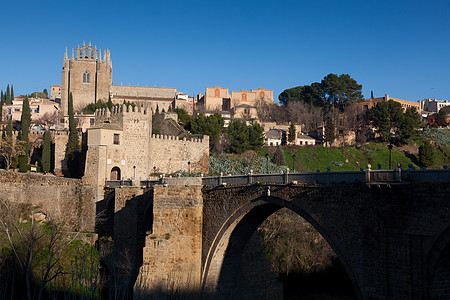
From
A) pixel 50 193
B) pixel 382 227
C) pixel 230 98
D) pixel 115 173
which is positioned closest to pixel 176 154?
pixel 115 173

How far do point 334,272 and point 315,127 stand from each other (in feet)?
143

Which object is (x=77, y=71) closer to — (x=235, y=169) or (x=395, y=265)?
(x=235, y=169)

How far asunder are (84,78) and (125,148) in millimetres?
42883

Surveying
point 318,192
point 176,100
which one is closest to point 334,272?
point 318,192

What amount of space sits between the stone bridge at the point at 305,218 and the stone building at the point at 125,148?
6.28 m

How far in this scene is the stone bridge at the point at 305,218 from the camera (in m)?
13.6

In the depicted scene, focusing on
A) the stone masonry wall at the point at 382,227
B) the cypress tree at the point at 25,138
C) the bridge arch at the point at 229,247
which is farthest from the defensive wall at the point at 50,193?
the stone masonry wall at the point at 382,227

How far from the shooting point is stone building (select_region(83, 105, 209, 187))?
1462 inches

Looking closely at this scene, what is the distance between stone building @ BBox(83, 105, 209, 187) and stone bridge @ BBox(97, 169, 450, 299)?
6.28 m

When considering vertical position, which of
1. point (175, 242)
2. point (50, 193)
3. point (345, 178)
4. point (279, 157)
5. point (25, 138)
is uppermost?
point (25, 138)

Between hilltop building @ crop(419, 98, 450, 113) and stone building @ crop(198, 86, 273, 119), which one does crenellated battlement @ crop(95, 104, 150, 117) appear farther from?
hilltop building @ crop(419, 98, 450, 113)

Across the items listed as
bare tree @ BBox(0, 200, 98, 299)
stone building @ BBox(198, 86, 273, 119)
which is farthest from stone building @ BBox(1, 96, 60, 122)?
bare tree @ BBox(0, 200, 98, 299)

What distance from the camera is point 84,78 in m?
77.4

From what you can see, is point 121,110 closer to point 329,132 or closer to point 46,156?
point 46,156
